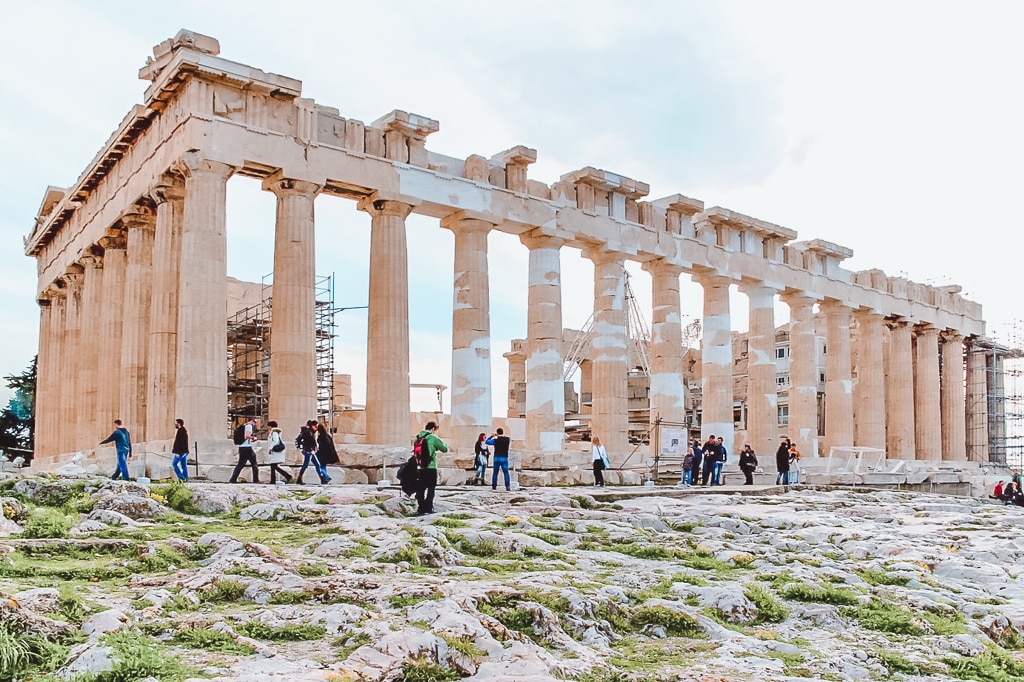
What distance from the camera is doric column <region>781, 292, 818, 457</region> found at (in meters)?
40.8

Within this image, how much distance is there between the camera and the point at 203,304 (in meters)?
25.5

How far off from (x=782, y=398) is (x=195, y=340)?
38.1m

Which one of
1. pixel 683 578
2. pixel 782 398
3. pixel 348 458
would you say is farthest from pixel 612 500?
pixel 782 398

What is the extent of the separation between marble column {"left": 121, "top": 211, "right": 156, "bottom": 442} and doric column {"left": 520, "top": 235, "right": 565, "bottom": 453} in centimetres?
1127

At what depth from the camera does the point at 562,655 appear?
9.77 metres

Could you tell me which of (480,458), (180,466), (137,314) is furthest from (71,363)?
(480,458)

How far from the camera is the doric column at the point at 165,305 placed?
26.8 metres

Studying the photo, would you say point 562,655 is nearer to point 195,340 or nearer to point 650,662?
point 650,662

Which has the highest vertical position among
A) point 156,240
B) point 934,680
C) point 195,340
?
point 156,240

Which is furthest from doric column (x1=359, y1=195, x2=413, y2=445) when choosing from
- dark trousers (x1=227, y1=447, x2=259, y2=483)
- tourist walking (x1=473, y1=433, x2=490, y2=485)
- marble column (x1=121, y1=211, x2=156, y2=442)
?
dark trousers (x1=227, y1=447, x2=259, y2=483)

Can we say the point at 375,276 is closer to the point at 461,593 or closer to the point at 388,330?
the point at 388,330

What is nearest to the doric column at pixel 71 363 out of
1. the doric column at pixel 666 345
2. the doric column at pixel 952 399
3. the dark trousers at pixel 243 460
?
the dark trousers at pixel 243 460

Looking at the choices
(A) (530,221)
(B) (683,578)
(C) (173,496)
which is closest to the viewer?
(B) (683,578)

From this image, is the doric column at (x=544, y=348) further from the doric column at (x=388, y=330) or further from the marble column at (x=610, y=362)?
the doric column at (x=388, y=330)
